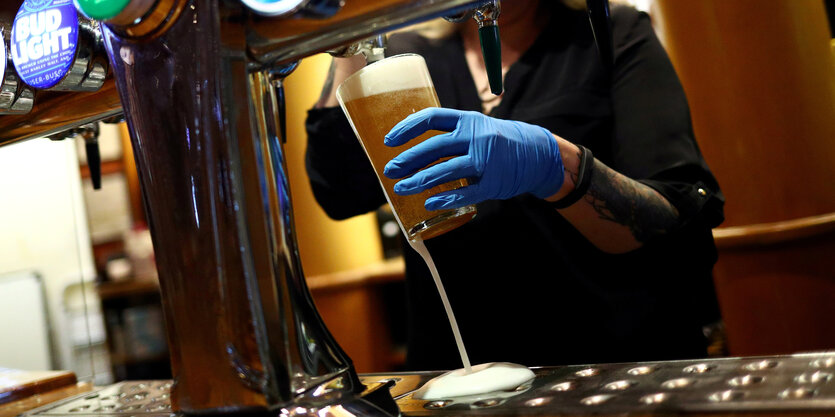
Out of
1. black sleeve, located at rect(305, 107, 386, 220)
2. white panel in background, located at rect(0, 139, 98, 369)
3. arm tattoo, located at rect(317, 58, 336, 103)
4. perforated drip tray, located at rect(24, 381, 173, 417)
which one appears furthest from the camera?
white panel in background, located at rect(0, 139, 98, 369)

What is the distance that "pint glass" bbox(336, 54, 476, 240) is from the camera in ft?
2.64

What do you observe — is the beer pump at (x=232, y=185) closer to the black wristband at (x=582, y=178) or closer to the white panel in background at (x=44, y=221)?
the black wristband at (x=582, y=178)

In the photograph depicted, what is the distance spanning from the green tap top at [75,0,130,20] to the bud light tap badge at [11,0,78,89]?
0.20m

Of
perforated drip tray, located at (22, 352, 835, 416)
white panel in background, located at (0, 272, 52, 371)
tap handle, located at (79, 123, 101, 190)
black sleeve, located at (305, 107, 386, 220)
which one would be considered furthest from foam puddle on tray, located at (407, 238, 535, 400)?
white panel in background, located at (0, 272, 52, 371)

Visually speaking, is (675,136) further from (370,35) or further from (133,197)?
(133,197)

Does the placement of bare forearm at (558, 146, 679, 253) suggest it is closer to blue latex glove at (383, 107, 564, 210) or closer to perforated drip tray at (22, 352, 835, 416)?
blue latex glove at (383, 107, 564, 210)

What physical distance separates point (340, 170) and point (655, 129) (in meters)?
0.67

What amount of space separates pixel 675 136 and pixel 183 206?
2.81 ft

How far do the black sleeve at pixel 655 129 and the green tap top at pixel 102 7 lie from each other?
869 mm

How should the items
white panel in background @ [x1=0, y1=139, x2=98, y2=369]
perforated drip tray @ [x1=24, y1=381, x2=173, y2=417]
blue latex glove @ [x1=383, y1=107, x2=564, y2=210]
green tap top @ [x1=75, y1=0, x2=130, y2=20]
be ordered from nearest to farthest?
green tap top @ [x1=75, y1=0, x2=130, y2=20]
blue latex glove @ [x1=383, y1=107, x2=564, y2=210]
perforated drip tray @ [x1=24, y1=381, x2=173, y2=417]
white panel in background @ [x1=0, y1=139, x2=98, y2=369]

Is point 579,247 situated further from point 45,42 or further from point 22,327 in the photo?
point 22,327

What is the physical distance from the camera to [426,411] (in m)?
0.70

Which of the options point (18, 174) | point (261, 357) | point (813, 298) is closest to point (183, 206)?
point (261, 357)

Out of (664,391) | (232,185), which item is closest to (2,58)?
(232,185)
